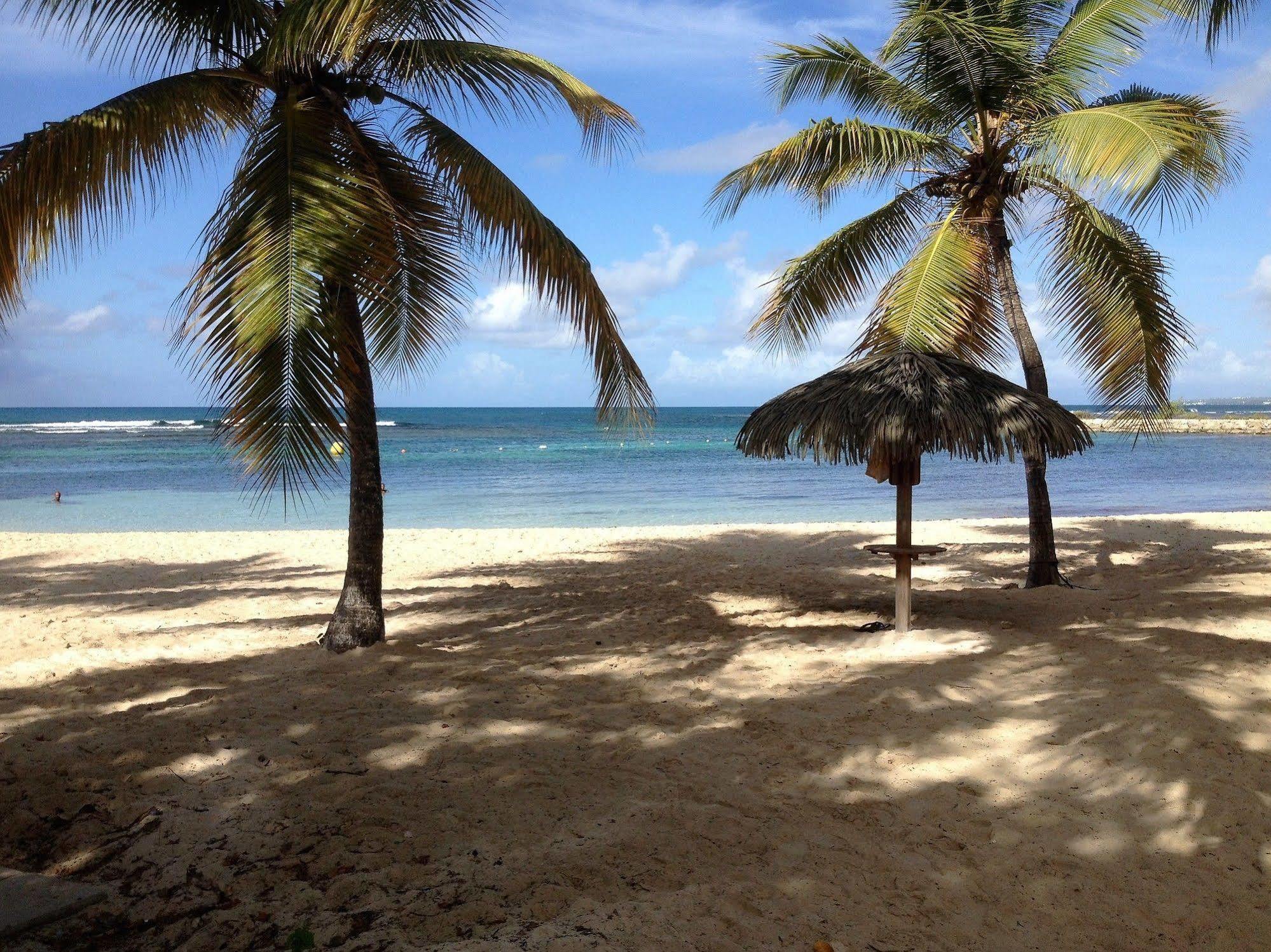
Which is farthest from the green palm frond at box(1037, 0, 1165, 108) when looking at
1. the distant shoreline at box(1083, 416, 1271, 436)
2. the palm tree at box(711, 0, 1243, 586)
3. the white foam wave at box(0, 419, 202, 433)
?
the white foam wave at box(0, 419, 202, 433)

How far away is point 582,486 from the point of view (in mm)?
23750

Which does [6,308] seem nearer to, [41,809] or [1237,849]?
[41,809]

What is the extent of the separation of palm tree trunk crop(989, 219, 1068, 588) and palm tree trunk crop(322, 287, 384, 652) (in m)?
5.66

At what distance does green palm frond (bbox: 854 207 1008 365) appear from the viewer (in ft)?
25.0

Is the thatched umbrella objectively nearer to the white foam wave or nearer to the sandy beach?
the sandy beach

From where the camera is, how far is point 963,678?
5.36 metres

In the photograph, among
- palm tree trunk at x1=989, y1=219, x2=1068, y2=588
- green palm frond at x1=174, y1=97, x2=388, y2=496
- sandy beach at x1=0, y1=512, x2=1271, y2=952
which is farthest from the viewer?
palm tree trunk at x1=989, y1=219, x2=1068, y2=588

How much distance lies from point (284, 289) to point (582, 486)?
1953cm

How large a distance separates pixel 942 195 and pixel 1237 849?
665 centimetres

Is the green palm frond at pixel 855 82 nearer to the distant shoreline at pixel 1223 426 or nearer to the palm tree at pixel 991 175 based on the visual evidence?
the palm tree at pixel 991 175

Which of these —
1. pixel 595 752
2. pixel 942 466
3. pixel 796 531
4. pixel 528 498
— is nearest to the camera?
pixel 595 752

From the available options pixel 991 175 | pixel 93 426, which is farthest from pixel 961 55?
pixel 93 426

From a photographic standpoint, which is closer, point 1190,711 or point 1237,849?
point 1237,849

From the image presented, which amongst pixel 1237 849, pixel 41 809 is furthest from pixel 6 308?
pixel 1237 849
